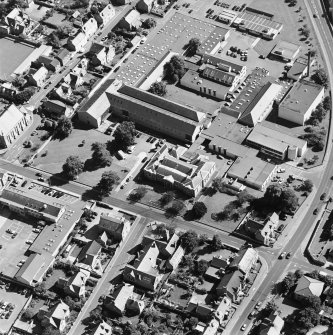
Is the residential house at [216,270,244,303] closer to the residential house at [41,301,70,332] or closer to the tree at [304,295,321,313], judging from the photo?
the tree at [304,295,321,313]

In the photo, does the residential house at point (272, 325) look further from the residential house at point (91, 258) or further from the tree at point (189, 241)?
the residential house at point (91, 258)

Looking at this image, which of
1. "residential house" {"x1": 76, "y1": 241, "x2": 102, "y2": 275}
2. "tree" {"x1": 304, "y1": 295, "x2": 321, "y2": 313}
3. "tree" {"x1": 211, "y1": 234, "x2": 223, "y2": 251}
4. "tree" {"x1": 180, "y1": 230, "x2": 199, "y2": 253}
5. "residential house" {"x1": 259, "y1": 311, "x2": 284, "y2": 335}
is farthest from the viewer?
"tree" {"x1": 211, "y1": 234, "x2": 223, "y2": 251}

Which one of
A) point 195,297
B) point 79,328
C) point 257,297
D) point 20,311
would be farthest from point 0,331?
point 257,297

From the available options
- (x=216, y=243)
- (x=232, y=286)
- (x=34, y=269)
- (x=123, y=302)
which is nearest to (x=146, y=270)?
(x=123, y=302)

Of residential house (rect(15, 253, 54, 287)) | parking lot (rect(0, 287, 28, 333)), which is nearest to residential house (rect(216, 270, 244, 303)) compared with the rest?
residential house (rect(15, 253, 54, 287))

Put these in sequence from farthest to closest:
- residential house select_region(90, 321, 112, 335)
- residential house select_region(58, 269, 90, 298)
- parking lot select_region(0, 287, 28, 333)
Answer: residential house select_region(58, 269, 90, 298)
parking lot select_region(0, 287, 28, 333)
residential house select_region(90, 321, 112, 335)

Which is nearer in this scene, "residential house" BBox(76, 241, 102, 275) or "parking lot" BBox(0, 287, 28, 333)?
"parking lot" BBox(0, 287, 28, 333)

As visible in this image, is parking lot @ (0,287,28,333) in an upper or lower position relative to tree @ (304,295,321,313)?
lower

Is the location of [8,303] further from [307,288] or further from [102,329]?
[307,288]
